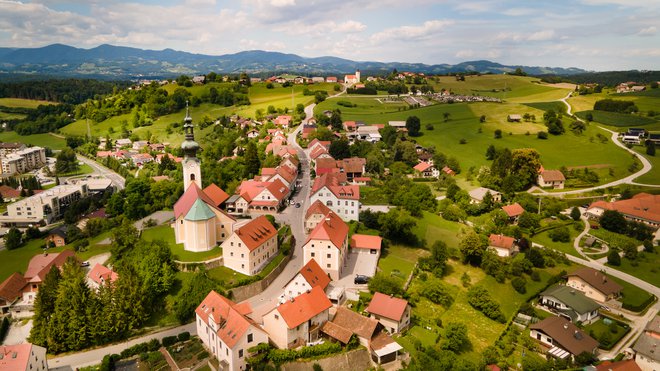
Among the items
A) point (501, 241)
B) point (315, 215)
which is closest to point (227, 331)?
point (315, 215)

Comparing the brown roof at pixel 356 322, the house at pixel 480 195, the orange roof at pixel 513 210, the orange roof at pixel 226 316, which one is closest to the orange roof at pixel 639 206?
the orange roof at pixel 513 210

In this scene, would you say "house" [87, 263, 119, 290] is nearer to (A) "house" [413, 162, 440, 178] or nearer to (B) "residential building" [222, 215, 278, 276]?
(B) "residential building" [222, 215, 278, 276]

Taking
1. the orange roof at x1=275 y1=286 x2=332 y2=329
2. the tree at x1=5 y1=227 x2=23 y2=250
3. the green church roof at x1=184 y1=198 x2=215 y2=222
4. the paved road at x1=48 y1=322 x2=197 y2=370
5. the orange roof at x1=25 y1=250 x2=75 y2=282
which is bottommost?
the tree at x1=5 y1=227 x2=23 y2=250

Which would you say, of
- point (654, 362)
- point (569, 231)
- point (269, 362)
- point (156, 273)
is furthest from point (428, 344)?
point (569, 231)

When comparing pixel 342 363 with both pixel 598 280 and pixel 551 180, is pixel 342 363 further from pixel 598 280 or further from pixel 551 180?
pixel 551 180

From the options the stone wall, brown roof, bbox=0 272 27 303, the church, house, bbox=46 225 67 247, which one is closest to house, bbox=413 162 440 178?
the church

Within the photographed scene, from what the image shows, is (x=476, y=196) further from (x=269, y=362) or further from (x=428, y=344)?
(x=269, y=362)

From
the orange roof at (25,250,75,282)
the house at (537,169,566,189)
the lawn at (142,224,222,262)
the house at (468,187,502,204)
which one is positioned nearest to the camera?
the orange roof at (25,250,75,282)
